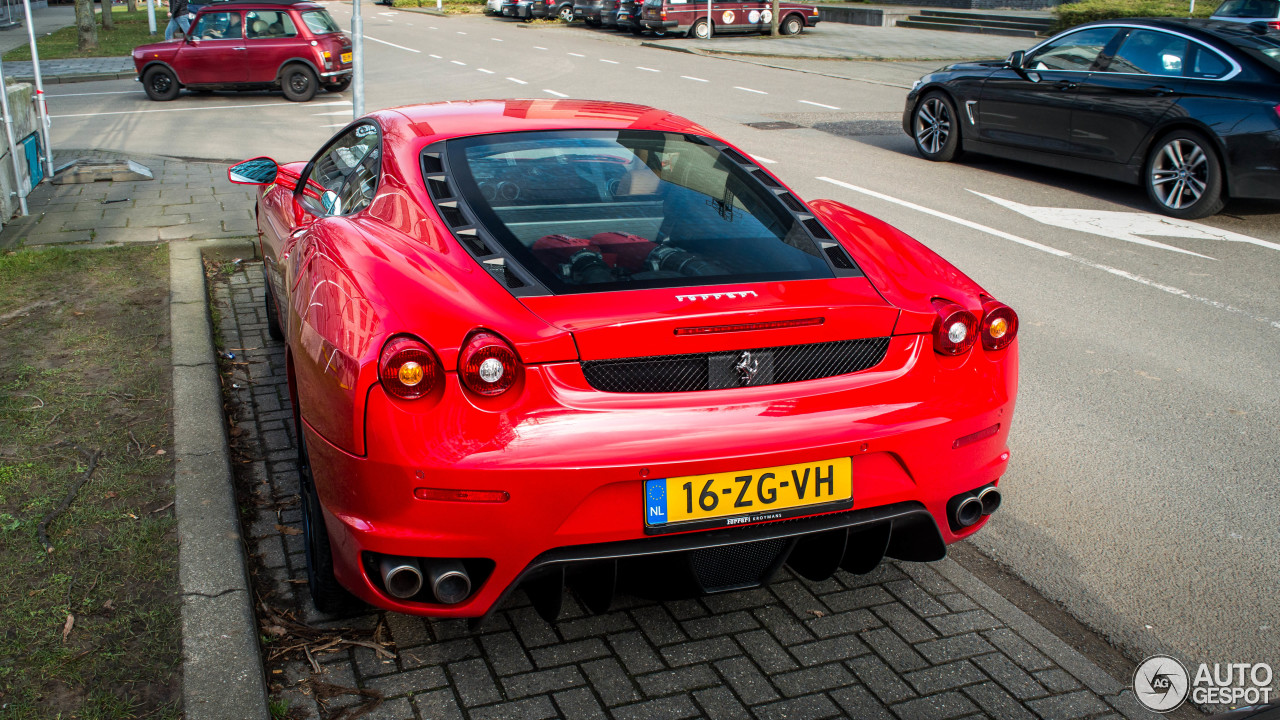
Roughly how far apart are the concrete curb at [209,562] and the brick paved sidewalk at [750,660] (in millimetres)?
138

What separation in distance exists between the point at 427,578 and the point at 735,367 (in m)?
0.95

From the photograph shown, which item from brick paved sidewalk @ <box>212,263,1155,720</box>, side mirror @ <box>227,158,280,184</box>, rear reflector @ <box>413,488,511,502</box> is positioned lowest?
brick paved sidewalk @ <box>212,263,1155,720</box>

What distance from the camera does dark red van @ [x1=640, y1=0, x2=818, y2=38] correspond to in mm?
29500

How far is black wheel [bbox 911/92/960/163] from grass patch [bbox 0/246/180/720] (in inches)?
326

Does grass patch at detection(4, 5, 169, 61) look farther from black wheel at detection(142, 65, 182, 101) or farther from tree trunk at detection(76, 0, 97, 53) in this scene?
black wheel at detection(142, 65, 182, 101)

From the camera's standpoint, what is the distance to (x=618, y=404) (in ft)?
8.68

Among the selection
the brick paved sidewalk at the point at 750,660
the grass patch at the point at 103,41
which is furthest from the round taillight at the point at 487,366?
the grass patch at the point at 103,41

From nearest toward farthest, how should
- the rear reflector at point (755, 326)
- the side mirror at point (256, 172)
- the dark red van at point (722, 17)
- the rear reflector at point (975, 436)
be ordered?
the rear reflector at point (755, 326) < the rear reflector at point (975, 436) < the side mirror at point (256, 172) < the dark red van at point (722, 17)

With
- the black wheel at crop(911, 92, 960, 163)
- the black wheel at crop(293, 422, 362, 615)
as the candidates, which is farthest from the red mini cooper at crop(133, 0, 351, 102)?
the black wheel at crop(293, 422, 362, 615)

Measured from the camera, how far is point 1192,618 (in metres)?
3.37

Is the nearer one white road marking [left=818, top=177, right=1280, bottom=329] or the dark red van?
white road marking [left=818, top=177, right=1280, bottom=329]

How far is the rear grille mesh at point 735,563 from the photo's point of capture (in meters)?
2.76

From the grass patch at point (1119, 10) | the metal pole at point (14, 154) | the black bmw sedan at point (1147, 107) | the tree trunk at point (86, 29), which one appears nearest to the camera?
the metal pole at point (14, 154)

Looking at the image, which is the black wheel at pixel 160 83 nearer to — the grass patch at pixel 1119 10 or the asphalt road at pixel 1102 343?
the asphalt road at pixel 1102 343
